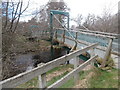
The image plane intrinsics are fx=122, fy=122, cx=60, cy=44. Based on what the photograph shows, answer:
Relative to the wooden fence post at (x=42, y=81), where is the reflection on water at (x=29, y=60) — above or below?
below

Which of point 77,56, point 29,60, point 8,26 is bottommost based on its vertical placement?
point 29,60

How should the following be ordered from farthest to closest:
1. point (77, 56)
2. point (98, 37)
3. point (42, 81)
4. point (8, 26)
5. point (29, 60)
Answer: point (29, 60) → point (98, 37) → point (8, 26) → point (77, 56) → point (42, 81)

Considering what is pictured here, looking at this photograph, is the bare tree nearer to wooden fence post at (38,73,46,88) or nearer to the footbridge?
the footbridge

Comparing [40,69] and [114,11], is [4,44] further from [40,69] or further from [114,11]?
[114,11]

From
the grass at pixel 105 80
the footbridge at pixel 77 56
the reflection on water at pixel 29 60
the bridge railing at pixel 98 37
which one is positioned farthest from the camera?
the reflection on water at pixel 29 60

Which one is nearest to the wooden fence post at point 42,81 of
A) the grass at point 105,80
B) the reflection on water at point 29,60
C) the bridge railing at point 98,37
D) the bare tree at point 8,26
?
the grass at point 105,80

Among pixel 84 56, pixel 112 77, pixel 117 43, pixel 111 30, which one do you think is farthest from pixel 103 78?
pixel 111 30

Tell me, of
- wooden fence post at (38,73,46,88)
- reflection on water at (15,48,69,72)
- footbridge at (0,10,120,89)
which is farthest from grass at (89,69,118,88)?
reflection on water at (15,48,69,72)

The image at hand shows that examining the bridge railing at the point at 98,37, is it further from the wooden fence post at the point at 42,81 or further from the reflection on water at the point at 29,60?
the wooden fence post at the point at 42,81

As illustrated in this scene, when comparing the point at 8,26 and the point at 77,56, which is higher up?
the point at 8,26

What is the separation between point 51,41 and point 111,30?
7081 mm

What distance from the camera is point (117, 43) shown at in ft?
15.7

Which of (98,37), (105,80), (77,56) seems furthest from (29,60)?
(105,80)

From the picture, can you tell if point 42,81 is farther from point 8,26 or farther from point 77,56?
point 8,26
